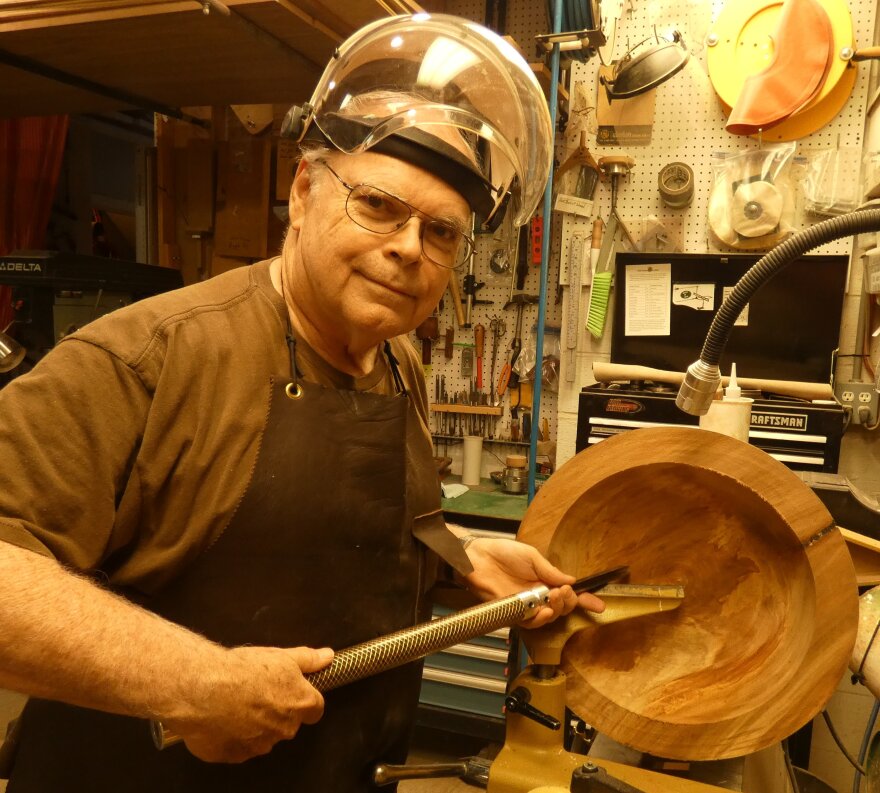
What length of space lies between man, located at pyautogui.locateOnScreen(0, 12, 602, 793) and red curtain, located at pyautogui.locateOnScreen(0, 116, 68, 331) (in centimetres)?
362

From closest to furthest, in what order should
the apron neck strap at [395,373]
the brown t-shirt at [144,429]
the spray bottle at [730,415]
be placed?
the brown t-shirt at [144,429] → the apron neck strap at [395,373] → the spray bottle at [730,415]

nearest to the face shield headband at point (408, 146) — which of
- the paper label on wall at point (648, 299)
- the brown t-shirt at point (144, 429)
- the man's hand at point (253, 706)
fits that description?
the brown t-shirt at point (144, 429)

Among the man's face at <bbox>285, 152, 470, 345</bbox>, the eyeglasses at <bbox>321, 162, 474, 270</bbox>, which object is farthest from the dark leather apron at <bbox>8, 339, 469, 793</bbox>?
the eyeglasses at <bbox>321, 162, 474, 270</bbox>

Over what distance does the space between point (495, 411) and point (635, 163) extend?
3.85ft

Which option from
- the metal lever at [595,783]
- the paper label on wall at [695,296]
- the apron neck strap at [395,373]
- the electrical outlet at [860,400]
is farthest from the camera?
the paper label on wall at [695,296]

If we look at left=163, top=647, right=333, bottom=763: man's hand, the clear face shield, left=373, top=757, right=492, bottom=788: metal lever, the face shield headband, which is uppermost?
the clear face shield

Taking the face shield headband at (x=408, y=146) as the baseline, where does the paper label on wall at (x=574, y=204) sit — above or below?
above

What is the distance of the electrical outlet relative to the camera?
94.6 inches

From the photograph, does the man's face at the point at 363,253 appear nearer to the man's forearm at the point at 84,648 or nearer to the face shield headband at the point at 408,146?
the face shield headband at the point at 408,146

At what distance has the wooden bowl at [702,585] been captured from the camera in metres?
0.96

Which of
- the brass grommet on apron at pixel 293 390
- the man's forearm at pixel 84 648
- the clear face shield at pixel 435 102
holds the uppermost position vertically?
the clear face shield at pixel 435 102

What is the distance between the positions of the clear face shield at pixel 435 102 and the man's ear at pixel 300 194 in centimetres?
5

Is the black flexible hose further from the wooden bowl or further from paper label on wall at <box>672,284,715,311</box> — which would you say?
paper label on wall at <box>672,284,715,311</box>

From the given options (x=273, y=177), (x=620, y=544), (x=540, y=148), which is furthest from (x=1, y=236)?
(x=620, y=544)
